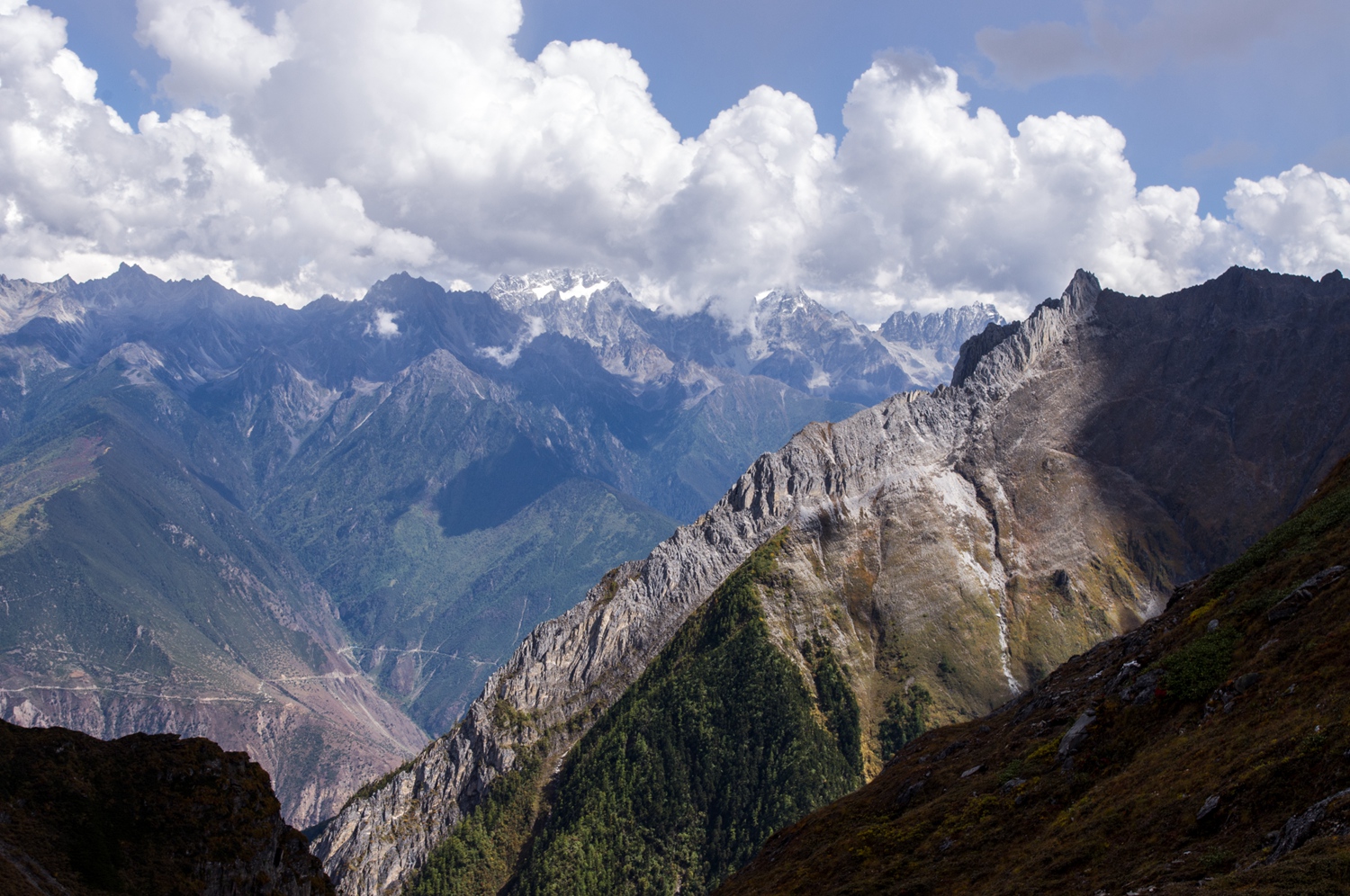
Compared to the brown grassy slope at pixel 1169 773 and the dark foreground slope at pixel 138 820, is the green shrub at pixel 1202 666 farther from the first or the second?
the dark foreground slope at pixel 138 820

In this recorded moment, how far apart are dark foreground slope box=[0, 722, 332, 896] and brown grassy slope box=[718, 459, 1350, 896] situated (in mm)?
60564

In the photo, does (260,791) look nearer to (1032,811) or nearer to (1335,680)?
(1032,811)

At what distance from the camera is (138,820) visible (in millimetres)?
81750

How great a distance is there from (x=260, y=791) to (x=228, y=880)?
37.9 feet

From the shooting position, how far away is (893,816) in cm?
10381

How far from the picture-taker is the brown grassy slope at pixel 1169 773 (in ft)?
157

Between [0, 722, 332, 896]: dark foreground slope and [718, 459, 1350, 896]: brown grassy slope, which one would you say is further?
[0, 722, 332, 896]: dark foreground slope

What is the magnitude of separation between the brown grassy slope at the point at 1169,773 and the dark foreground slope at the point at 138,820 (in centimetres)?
6056

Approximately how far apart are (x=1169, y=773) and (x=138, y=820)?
9176cm

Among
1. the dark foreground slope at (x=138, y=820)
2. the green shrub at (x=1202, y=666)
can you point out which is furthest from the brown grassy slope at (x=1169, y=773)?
the dark foreground slope at (x=138, y=820)

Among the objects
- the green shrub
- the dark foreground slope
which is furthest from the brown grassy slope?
the dark foreground slope

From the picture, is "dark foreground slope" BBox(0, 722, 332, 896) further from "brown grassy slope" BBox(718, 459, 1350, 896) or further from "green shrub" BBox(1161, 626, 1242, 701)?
"green shrub" BBox(1161, 626, 1242, 701)

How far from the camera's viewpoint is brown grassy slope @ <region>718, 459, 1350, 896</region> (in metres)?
47.8

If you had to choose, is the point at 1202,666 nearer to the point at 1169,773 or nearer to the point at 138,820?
the point at 1169,773
